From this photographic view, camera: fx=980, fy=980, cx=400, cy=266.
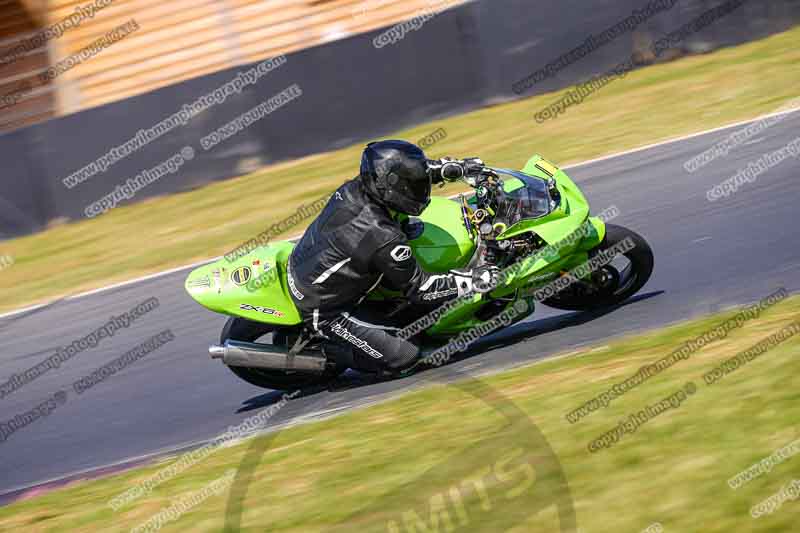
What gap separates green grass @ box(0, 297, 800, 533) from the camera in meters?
4.55

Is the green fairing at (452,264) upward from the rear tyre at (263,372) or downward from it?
upward

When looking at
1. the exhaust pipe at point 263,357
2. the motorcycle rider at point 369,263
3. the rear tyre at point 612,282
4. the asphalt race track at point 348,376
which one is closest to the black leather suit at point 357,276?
the motorcycle rider at point 369,263

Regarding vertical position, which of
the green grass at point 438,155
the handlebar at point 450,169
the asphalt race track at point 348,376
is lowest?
the green grass at point 438,155

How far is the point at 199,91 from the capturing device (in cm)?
1341

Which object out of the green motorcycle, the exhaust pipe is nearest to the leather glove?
the green motorcycle

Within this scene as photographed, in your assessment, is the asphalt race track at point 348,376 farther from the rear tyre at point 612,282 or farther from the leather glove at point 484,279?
the leather glove at point 484,279

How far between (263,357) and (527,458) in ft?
7.84

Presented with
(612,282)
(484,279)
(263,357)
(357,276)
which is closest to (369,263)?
(357,276)

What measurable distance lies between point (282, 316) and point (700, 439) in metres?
3.12

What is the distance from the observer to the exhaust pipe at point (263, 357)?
6.93 meters

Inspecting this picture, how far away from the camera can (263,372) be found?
7406 mm

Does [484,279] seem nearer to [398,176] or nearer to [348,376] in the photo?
[398,176]

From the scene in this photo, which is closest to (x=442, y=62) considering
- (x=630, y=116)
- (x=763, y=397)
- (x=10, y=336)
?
(x=630, y=116)

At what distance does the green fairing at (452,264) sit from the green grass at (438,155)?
183 inches
